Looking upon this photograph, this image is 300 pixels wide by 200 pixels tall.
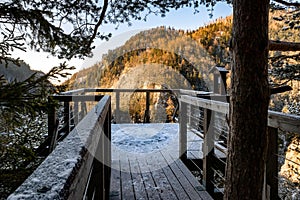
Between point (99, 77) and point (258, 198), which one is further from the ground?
point (99, 77)

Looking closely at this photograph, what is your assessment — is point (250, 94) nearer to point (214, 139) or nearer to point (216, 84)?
point (214, 139)

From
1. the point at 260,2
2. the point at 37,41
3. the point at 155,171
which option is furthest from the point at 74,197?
the point at 155,171

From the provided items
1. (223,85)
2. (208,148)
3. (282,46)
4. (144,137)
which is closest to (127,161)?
(208,148)

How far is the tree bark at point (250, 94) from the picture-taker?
5.33 feet

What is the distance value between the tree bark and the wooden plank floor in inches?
42.3

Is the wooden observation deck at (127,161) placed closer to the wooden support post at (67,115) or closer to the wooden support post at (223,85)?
the wooden support post at (67,115)

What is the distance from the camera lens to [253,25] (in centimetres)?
162

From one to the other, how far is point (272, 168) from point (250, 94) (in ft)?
1.74

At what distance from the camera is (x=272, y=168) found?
1737 millimetres

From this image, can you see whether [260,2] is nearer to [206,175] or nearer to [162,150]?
[206,175]

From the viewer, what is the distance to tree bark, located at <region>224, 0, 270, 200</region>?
1.62 meters

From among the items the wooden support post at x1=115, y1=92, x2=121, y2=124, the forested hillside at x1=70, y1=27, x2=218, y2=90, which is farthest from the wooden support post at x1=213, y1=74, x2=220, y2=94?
the forested hillside at x1=70, y1=27, x2=218, y2=90

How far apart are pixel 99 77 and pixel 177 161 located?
7.60 meters

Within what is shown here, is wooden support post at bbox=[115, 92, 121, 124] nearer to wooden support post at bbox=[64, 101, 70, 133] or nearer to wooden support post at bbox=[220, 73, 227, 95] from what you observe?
wooden support post at bbox=[220, 73, 227, 95]
